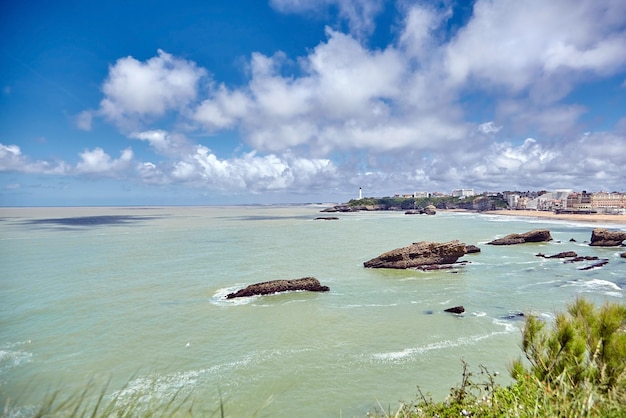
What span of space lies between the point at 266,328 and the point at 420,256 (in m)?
24.5

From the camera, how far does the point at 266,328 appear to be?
21.2 metres

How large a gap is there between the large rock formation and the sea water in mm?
1764

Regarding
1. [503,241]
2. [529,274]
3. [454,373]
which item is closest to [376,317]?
[454,373]

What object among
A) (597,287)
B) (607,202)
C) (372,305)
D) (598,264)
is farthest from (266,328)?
(607,202)

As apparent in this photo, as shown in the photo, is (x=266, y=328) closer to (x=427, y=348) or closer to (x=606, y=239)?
(x=427, y=348)

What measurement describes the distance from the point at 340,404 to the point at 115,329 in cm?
1515

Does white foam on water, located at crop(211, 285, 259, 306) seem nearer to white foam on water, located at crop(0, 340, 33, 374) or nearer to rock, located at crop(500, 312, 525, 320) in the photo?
white foam on water, located at crop(0, 340, 33, 374)

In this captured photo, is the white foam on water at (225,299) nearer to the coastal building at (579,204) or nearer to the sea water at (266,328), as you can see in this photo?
the sea water at (266,328)

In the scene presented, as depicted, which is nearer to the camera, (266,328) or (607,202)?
(266,328)

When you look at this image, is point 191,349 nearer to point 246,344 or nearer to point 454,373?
point 246,344

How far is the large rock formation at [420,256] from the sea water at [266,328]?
1764 millimetres

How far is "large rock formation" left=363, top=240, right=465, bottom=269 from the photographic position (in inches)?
1554

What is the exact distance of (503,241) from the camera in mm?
57656

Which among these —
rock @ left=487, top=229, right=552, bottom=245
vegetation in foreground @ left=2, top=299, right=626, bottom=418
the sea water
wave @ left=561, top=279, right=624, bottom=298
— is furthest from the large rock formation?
vegetation in foreground @ left=2, top=299, right=626, bottom=418
